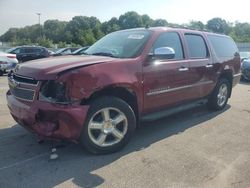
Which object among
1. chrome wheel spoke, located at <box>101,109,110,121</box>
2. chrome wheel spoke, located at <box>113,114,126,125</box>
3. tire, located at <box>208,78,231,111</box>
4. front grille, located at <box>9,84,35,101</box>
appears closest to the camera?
front grille, located at <box>9,84,35,101</box>

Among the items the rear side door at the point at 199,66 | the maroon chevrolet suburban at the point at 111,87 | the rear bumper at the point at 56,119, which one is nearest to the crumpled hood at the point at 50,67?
the maroon chevrolet suburban at the point at 111,87

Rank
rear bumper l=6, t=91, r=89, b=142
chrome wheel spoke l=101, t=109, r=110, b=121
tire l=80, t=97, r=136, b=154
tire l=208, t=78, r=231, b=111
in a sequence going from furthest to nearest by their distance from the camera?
tire l=208, t=78, r=231, b=111 < chrome wheel spoke l=101, t=109, r=110, b=121 < tire l=80, t=97, r=136, b=154 < rear bumper l=6, t=91, r=89, b=142

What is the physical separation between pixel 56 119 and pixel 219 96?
14.5 ft

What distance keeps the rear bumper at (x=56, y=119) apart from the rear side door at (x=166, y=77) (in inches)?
49.8

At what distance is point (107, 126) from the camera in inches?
173

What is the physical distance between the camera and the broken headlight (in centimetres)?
388

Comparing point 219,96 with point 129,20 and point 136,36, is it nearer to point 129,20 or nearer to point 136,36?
point 136,36

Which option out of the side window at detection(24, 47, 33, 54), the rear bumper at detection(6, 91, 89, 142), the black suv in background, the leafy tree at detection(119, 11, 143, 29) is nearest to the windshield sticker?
the rear bumper at detection(6, 91, 89, 142)

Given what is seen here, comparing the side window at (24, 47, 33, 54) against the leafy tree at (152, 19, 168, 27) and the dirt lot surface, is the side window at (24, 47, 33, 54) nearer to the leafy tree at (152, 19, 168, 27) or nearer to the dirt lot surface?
the leafy tree at (152, 19, 168, 27)

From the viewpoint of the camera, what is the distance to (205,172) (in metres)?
3.90

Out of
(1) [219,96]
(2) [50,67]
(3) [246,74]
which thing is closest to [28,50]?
(3) [246,74]

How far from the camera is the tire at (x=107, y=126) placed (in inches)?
164

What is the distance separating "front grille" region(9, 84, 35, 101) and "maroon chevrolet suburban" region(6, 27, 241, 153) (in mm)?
A: 13

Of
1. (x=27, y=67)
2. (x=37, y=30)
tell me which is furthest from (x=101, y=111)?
(x=37, y=30)
